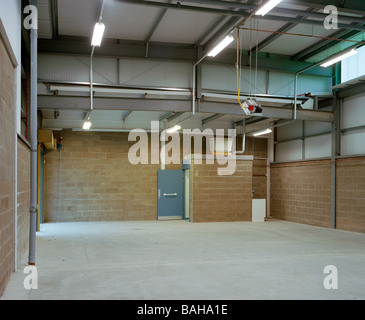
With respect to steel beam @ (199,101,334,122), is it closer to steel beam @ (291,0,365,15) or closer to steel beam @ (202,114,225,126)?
steel beam @ (202,114,225,126)

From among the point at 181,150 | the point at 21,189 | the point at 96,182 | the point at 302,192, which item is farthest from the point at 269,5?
the point at 96,182

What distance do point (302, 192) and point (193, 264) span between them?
25.2 feet

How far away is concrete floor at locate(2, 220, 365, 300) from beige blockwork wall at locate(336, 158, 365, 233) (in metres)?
Result: 0.54

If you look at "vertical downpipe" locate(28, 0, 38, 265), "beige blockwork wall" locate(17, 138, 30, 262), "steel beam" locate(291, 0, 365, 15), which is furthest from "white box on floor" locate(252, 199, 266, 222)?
"vertical downpipe" locate(28, 0, 38, 265)

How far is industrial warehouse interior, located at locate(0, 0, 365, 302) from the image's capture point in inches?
201

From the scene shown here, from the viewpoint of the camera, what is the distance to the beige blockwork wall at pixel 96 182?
1283 cm

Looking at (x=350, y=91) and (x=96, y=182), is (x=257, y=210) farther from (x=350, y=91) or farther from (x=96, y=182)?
(x=96, y=182)

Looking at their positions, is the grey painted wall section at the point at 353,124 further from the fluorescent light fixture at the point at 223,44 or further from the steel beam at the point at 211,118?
the fluorescent light fixture at the point at 223,44

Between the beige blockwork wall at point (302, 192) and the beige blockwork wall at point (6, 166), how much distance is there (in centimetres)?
940

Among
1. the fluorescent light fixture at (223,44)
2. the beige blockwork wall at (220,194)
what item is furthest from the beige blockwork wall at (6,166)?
the beige blockwork wall at (220,194)

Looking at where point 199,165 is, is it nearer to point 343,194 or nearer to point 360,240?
point 343,194
